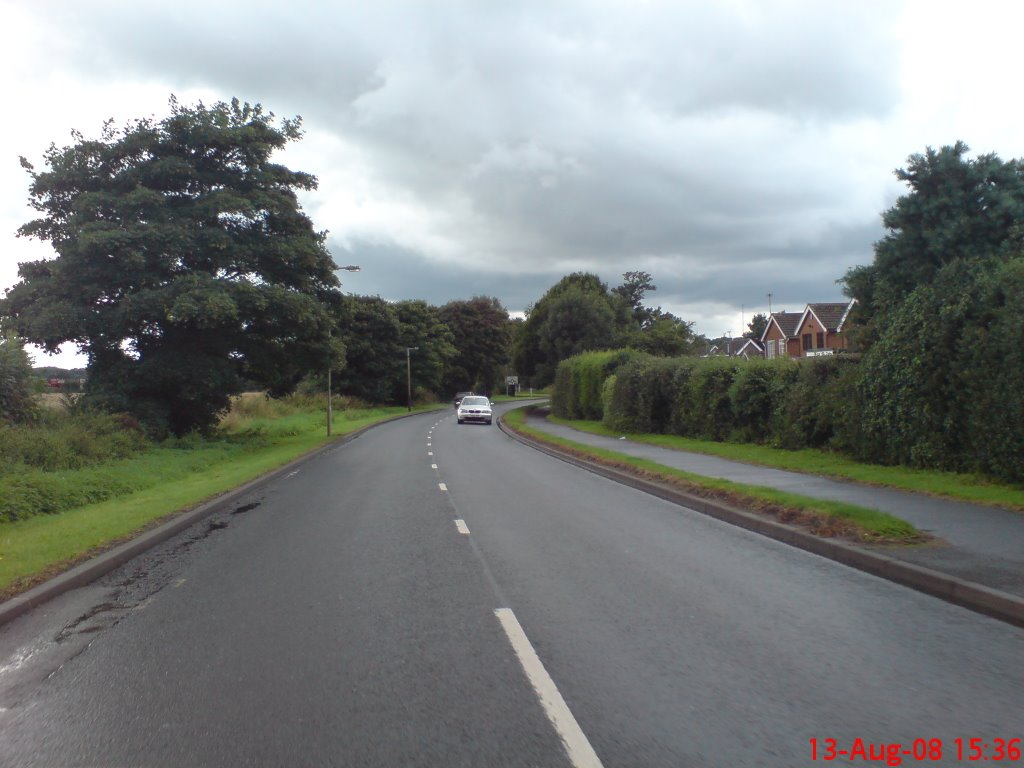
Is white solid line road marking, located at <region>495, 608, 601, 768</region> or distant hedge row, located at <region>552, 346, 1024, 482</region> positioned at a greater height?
distant hedge row, located at <region>552, 346, 1024, 482</region>

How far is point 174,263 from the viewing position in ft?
91.7

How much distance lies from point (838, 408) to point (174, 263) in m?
20.2

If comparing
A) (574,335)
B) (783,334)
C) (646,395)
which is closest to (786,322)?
(783,334)

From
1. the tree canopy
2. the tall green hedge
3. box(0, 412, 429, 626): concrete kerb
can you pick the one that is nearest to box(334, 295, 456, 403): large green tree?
the tree canopy

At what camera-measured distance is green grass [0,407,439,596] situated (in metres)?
9.74

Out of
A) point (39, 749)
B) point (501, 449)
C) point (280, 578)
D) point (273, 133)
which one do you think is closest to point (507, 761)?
point (39, 749)

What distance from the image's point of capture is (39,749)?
4.64 metres

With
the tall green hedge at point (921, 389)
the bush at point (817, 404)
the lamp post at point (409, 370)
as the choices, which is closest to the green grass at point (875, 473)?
the tall green hedge at point (921, 389)

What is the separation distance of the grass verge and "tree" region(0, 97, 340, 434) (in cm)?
1607

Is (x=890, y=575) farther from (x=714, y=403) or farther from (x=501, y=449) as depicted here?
(x=501, y=449)

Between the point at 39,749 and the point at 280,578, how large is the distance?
14.6 feet

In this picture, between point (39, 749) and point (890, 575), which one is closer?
point (39, 749)

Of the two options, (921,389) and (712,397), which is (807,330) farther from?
(921,389)

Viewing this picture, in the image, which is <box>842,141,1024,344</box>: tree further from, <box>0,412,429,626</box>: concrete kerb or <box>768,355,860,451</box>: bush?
<box>0,412,429,626</box>: concrete kerb
